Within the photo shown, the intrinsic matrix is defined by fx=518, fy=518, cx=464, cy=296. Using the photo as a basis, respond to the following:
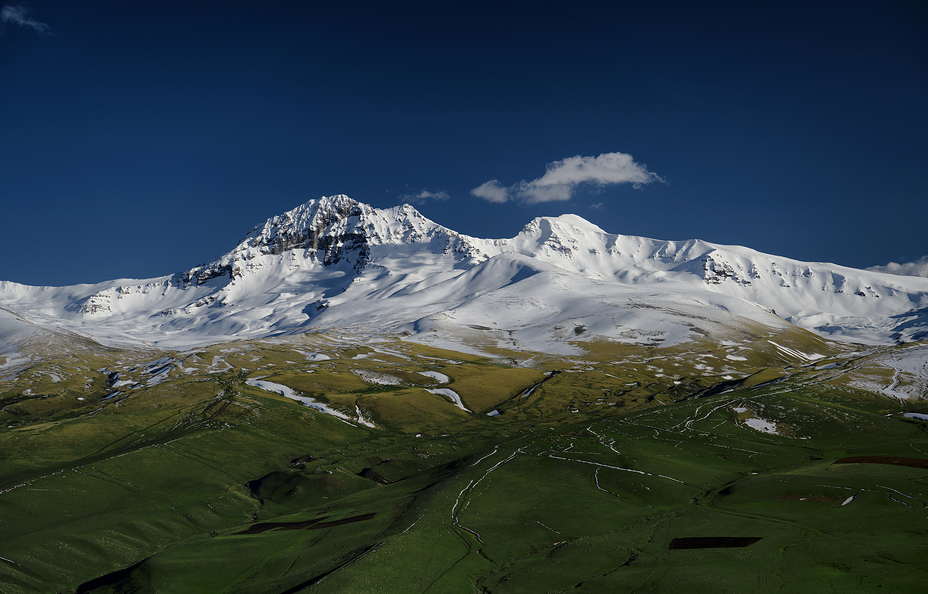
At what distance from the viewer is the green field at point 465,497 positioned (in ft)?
185

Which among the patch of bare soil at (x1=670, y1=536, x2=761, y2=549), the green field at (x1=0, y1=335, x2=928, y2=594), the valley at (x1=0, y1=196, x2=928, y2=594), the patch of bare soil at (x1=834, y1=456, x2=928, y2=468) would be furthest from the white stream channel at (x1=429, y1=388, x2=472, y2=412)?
the patch of bare soil at (x1=670, y1=536, x2=761, y2=549)

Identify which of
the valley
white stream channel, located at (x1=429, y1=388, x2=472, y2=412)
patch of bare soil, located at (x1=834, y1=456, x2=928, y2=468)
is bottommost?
white stream channel, located at (x1=429, y1=388, x2=472, y2=412)

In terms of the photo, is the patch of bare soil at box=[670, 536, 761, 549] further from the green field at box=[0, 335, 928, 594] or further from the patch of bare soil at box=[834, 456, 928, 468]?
the patch of bare soil at box=[834, 456, 928, 468]

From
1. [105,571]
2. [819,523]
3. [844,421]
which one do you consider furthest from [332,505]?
[844,421]

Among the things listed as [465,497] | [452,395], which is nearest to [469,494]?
[465,497]

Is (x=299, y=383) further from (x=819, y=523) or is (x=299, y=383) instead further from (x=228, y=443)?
(x=819, y=523)

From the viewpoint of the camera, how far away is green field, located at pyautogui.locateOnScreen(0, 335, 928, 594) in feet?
185

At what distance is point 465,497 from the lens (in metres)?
86.1

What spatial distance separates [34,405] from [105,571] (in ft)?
444

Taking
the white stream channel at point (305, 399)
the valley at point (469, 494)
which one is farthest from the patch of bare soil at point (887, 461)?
the white stream channel at point (305, 399)

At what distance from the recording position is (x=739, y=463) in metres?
102

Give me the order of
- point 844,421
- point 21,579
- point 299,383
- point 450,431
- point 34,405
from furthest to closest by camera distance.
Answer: point 299,383 < point 34,405 < point 450,431 < point 844,421 < point 21,579

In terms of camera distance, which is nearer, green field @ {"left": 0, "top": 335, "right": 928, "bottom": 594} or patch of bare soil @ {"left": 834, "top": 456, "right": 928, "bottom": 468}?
green field @ {"left": 0, "top": 335, "right": 928, "bottom": 594}

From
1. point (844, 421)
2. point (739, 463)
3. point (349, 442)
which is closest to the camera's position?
point (739, 463)
